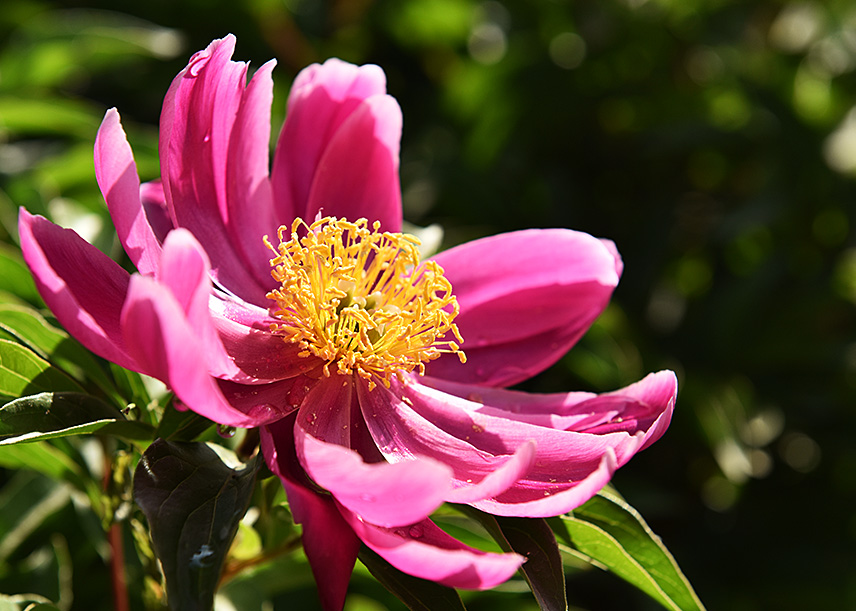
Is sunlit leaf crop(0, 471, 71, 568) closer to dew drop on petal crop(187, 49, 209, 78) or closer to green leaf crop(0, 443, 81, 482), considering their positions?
green leaf crop(0, 443, 81, 482)

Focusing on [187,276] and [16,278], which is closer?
[187,276]

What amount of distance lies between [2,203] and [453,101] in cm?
158

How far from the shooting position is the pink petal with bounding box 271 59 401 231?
1374mm

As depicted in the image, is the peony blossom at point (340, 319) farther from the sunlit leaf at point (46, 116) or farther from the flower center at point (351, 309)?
the sunlit leaf at point (46, 116)

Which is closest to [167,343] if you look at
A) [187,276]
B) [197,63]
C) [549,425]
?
[187,276]

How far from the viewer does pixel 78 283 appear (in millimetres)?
1031

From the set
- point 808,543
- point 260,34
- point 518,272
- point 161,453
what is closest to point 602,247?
point 518,272

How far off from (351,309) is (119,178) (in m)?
0.41

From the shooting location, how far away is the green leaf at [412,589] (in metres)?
0.98

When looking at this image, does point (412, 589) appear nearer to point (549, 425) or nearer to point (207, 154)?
point (549, 425)

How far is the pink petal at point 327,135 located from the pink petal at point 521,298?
0.58ft

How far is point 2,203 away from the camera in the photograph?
1.60 metres

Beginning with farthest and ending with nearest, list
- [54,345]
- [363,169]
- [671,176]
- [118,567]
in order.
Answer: [671,176] → [363,169] → [118,567] → [54,345]

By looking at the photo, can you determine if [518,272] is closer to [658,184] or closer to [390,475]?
[390,475]
